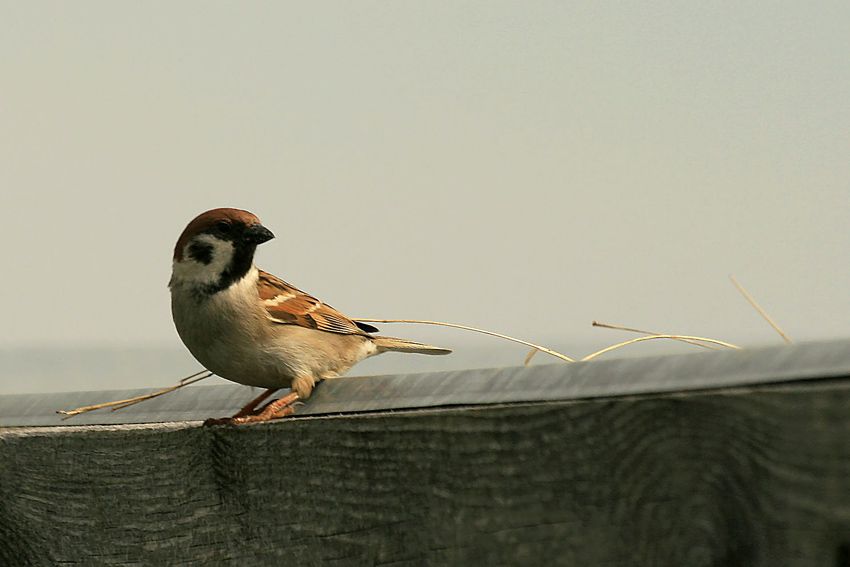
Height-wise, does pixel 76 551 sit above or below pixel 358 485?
below

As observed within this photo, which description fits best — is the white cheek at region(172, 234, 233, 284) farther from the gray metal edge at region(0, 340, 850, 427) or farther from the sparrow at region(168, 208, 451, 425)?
the gray metal edge at region(0, 340, 850, 427)

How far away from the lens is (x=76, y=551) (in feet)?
5.99

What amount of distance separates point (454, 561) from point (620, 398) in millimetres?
331

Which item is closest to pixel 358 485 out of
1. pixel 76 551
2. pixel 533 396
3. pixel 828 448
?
pixel 533 396

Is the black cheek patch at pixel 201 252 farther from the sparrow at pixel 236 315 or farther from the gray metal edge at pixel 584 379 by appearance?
the gray metal edge at pixel 584 379

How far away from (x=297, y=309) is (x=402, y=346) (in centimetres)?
41

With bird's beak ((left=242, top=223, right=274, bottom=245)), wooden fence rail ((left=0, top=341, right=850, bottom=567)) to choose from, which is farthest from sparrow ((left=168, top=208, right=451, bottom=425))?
wooden fence rail ((left=0, top=341, right=850, bottom=567))

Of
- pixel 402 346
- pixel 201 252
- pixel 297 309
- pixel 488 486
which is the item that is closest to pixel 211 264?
pixel 201 252

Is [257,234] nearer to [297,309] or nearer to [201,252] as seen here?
[201,252]

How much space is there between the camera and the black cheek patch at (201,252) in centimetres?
217

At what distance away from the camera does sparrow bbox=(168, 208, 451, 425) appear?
2.11 metres

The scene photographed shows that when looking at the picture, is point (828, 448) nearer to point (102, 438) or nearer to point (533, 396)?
point (533, 396)

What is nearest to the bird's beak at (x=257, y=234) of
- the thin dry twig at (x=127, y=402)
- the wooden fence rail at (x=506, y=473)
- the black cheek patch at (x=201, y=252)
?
the black cheek patch at (x=201, y=252)

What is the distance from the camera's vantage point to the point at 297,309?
2314 mm
